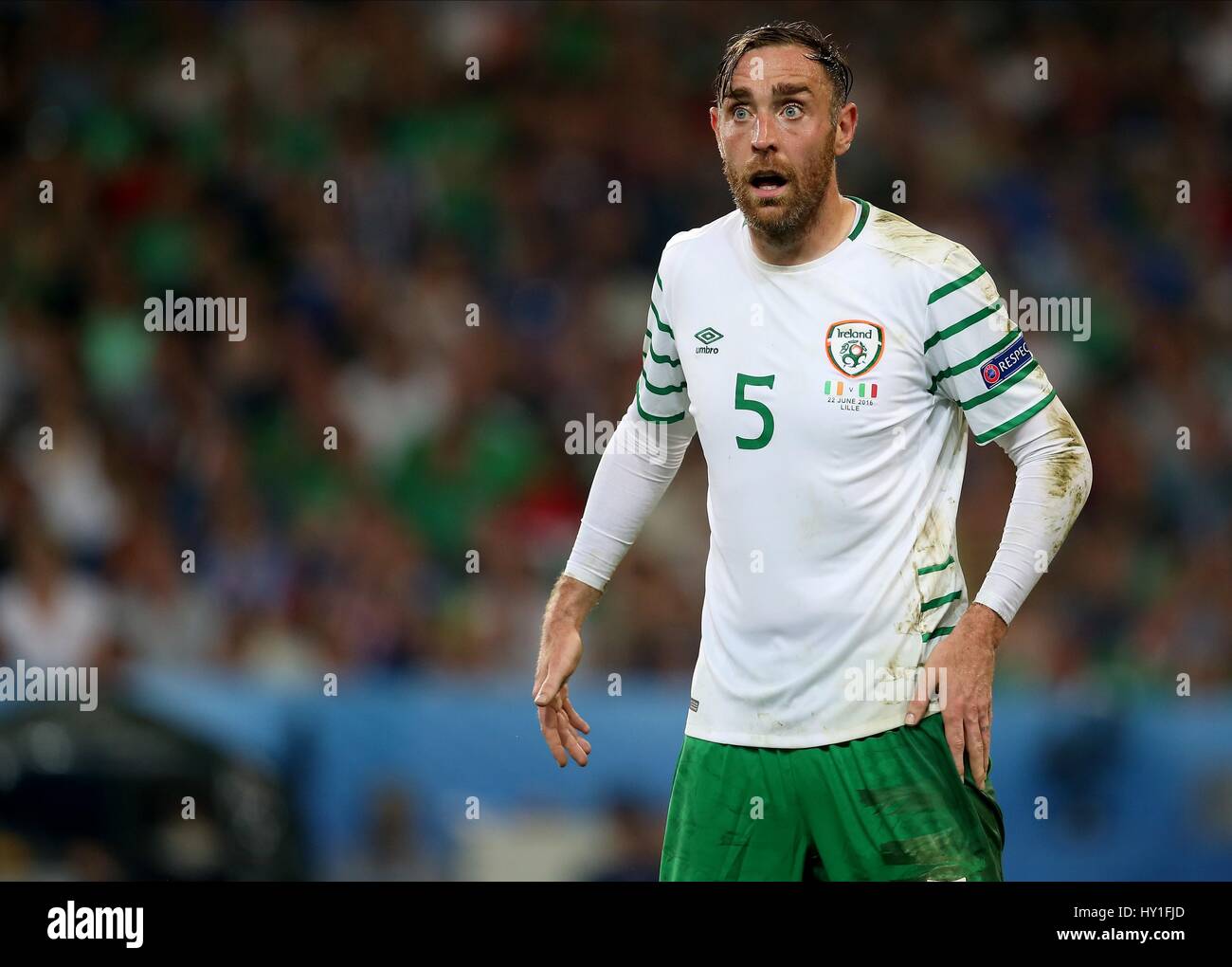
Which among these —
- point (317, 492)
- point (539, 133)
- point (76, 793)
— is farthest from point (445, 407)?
point (76, 793)

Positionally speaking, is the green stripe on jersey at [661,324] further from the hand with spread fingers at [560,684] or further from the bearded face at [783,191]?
the hand with spread fingers at [560,684]

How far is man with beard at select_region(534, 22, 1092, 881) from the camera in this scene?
3.50 m

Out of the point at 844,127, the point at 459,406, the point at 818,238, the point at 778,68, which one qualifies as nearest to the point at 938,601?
the point at 818,238

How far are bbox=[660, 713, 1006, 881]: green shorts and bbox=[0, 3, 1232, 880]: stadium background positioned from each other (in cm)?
234

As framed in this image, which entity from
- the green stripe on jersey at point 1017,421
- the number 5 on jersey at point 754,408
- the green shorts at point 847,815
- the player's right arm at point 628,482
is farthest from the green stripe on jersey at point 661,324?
the green shorts at point 847,815

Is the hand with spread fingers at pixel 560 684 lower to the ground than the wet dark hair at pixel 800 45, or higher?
lower

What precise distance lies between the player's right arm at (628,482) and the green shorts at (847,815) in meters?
0.47

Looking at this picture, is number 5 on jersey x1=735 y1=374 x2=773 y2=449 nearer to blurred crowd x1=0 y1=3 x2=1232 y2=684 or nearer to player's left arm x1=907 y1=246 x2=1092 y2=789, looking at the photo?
player's left arm x1=907 y1=246 x2=1092 y2=789

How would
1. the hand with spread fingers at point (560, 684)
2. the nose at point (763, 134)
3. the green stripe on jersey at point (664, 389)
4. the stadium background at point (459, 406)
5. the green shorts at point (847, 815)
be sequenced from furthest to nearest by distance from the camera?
1. the stadium background at point (459, 406)
2. the green stripe on jersey at point (664, 389)
3. the hand with spread fingers at point (560, 684)
4. the nose at point (763, 134)
5. the green shorts at point (847, 815)

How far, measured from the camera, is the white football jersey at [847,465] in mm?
3537

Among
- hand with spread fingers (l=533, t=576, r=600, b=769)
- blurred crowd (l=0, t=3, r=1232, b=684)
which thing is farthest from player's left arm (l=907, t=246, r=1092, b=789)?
blurred crowd (l=0, t=3, r=1232, b=684)

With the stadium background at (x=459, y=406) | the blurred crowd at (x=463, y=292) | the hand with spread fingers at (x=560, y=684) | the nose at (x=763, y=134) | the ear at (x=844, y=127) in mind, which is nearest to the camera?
the nose at (x=763, y=134)

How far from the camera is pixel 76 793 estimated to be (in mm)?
6043

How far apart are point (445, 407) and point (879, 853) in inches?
163
